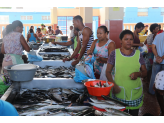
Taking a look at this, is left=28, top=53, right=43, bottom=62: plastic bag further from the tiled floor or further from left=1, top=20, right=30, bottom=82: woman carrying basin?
the tiled floor

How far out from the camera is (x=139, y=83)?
6.75 ft

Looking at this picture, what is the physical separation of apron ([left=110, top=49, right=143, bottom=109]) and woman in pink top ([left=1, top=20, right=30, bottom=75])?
5.88 feet

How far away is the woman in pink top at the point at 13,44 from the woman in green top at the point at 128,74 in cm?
176

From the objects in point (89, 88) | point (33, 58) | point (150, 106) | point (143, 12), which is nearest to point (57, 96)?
point (89, 88)

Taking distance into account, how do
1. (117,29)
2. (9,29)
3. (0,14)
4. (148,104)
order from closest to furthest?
1. (9,29)
2. (148,104)
3. (117,29)
4. (0,14)

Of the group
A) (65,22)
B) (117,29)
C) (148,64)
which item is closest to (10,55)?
(148,64)

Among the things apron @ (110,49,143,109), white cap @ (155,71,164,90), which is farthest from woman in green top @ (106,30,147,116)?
white cap @ (155,71,164,90)

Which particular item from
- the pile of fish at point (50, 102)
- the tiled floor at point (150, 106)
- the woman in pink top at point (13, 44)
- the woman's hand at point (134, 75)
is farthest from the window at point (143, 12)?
the pile of fish at point (50, 102)

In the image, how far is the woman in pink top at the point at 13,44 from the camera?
3003 mm

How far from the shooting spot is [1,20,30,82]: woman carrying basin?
3004 mm

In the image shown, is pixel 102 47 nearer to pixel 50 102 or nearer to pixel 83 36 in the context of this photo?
pixel 83 36

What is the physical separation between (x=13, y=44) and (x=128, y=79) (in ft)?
6.70
